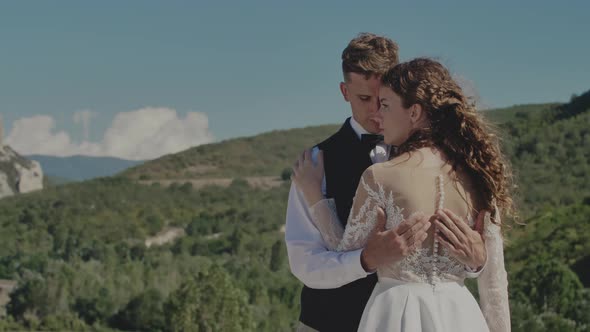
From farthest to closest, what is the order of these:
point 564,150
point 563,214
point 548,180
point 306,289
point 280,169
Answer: point 280,169 < point 564,150 < point 548,180 < point 563,214 < point 306,289

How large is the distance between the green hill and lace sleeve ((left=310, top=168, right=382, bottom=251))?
481 millimetres

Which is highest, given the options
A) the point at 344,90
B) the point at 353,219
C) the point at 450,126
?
the point at 344,90

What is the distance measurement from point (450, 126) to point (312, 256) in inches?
21.1

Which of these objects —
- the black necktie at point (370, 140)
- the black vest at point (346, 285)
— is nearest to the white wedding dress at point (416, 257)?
the black vest at point (346, 285)

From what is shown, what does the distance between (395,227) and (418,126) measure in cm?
30

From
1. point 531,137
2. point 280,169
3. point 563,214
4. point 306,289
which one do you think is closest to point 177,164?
point 280,169

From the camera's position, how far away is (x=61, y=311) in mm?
21953

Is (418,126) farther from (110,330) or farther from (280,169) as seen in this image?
(280,169)

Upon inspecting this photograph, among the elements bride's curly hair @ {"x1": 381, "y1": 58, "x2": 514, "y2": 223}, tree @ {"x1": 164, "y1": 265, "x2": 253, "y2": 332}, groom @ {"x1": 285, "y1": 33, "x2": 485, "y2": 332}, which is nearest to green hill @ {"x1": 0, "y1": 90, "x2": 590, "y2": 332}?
tree @ {"x1": 164, "y1": 265, "x2": 253, "y2": 332}

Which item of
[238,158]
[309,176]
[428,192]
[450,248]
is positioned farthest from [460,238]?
[238,158]

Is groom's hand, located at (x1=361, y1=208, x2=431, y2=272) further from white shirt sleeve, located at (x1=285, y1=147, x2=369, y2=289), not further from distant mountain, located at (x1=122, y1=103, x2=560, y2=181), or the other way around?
distant mountain, located at (x1=122, y1=103, x2=560, y2=181)

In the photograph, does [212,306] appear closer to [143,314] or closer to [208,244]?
[143,314]

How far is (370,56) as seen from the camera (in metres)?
2.46

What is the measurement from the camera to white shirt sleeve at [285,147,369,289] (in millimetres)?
2316
